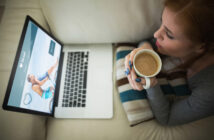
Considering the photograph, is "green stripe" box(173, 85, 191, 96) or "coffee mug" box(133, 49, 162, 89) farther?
"green stripe" box(173, 85, 191, 96)

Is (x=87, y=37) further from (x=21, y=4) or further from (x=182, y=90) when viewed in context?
(x=182, y=90)

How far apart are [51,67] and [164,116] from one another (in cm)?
75

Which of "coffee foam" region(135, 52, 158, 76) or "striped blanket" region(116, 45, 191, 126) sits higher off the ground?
"coffee foam" region(135, 52, 158, 76)

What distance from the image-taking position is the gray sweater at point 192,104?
612mm

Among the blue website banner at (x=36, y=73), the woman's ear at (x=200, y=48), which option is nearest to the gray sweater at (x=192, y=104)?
the woman's ear at (x=200, y=48)

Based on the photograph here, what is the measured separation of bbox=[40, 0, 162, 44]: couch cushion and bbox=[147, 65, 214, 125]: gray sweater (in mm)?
397

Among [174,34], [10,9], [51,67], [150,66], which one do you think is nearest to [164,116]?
[150,66]

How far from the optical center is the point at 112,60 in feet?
3.05

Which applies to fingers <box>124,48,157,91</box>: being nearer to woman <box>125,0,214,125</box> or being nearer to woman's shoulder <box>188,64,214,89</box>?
woman <box>125,0,214,125</box>

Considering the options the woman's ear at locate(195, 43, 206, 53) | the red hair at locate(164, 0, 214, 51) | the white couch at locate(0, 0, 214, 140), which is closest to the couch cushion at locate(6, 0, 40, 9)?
the white couch at locate(0, 0, 214, 140)

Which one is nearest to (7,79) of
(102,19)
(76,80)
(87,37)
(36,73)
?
(36,73)

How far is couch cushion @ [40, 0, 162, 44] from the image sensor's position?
66 cm

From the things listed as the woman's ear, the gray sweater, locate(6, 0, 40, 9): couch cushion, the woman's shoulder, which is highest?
locate(6, 0, 40, 9): couch cushion

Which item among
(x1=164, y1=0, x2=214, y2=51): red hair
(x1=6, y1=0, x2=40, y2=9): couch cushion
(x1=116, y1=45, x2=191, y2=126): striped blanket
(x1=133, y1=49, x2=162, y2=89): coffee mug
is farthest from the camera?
(x1=6, y1=0, x2=40, y2=9): couch cushion
